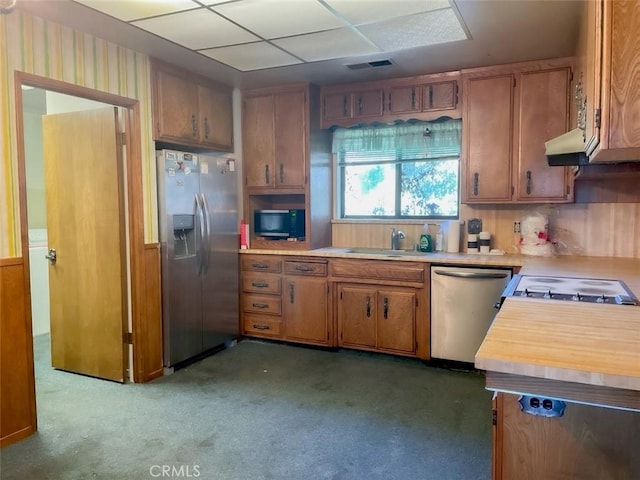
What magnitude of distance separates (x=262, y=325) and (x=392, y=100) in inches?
92.8

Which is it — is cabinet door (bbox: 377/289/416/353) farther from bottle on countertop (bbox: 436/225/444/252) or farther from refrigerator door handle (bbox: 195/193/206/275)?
refrigerator door handle (bbox: 195/193/206/275)

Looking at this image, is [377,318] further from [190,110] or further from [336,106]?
[190,110]

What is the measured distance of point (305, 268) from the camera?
13.6 feet

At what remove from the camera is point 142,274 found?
→ 11.2 feet

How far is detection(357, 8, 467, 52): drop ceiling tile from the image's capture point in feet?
8.75

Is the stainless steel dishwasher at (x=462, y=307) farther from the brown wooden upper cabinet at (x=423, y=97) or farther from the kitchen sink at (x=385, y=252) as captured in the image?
the brown wooden upper cabinet at (x=423, y=97)

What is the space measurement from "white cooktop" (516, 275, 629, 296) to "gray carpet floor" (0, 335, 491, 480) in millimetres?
889

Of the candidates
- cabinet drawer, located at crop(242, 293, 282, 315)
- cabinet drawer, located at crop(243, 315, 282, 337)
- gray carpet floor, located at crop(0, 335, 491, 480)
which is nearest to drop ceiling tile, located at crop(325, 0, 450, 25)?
gray carpet floor, located at crop(0, 335, 491, 480)

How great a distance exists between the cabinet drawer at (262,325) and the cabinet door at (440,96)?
91.6 inches

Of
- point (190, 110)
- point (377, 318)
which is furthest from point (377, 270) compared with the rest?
point (190, 110)

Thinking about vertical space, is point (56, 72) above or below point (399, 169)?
above

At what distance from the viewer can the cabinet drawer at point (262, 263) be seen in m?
4.30

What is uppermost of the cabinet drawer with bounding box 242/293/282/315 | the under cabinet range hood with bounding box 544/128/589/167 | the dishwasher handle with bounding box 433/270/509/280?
the under cabinet range hood with bounding box 544/128/589/167

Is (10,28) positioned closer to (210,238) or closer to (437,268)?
(210,238)
